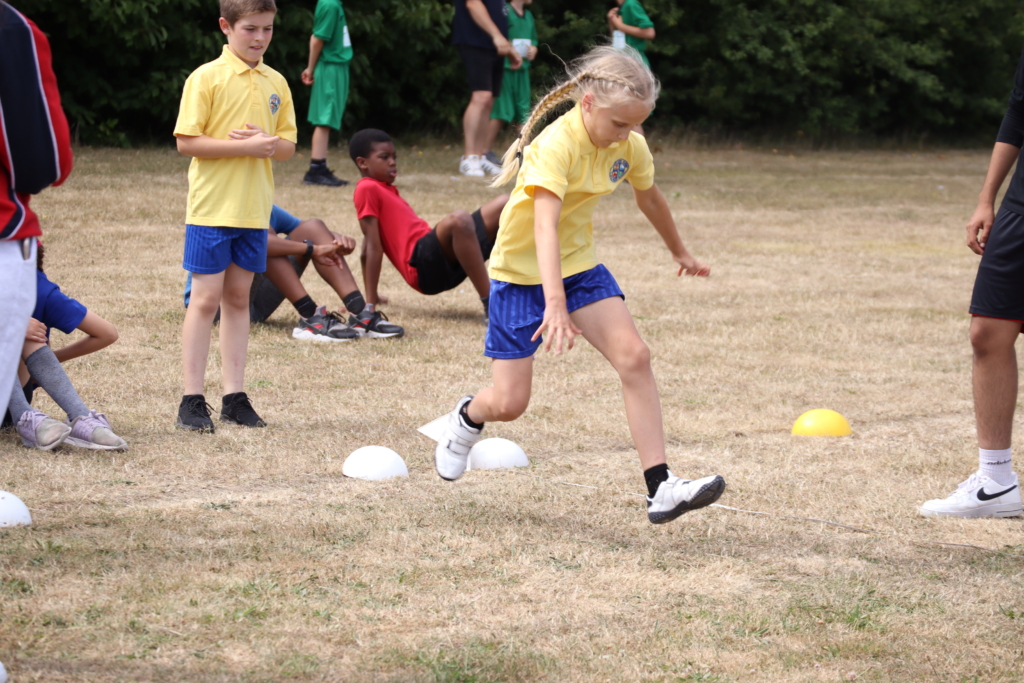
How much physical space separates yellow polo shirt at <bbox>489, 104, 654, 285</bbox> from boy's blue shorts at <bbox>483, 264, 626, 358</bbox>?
3 centimetres

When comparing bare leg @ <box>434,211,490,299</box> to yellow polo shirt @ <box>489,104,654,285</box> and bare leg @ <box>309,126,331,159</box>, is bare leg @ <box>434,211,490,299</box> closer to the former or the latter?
yellow polo shirt @ <box>489,104,654,285</box>

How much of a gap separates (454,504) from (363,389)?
196 centimetres

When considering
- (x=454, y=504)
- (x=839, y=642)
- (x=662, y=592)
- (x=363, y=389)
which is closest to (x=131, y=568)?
(x=454, y=504)

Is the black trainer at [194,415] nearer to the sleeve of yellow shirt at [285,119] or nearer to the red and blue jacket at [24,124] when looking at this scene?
the sleeve of yellow shirt at [285,119]

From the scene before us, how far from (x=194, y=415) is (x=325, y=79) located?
8.15 m

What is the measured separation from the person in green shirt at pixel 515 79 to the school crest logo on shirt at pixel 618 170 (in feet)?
31.7

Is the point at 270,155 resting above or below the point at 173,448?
above

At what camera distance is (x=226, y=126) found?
478 centimetres

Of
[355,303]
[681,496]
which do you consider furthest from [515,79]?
[681,496]

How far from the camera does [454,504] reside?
4082 mm

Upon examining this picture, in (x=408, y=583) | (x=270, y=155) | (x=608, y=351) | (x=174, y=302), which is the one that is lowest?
(x=174, y=302)

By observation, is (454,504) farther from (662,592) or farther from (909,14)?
(909,14)

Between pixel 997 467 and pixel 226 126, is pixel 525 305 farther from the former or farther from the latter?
pixel 997 467

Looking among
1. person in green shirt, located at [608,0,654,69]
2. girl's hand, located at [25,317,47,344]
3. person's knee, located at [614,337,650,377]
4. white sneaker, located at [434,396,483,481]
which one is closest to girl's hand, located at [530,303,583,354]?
person's knee, located at [614,337,650,377]
